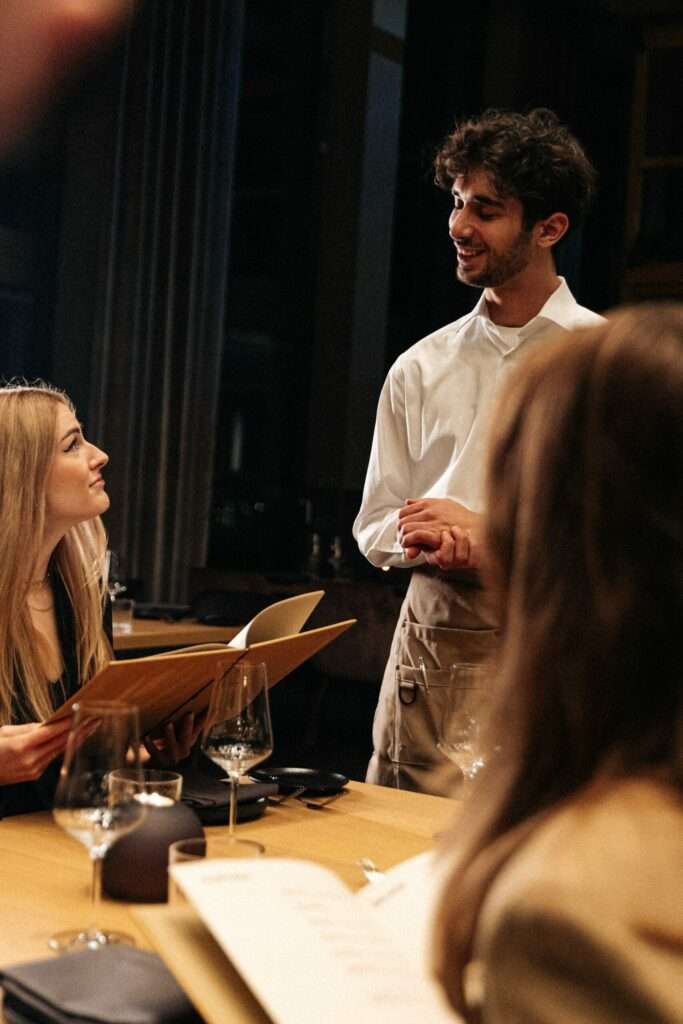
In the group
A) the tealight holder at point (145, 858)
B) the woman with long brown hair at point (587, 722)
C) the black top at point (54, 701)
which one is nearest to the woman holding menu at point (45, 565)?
the black top at point (54, 701)

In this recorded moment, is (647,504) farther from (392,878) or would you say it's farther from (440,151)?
(440,151)

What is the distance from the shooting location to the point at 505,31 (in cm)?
782

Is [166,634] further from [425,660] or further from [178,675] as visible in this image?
[178,675]

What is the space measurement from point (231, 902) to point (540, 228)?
7.00ft

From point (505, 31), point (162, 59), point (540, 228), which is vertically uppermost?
point (505, 31)

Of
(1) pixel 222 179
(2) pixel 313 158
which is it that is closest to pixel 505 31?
(2) pixel 313 158

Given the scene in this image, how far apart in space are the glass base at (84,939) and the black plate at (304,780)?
0.72 metres

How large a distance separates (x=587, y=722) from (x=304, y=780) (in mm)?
1386

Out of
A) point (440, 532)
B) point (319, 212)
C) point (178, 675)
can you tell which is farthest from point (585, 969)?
point (319, 212)

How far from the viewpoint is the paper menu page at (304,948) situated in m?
0.88

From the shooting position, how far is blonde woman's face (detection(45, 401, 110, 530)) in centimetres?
246

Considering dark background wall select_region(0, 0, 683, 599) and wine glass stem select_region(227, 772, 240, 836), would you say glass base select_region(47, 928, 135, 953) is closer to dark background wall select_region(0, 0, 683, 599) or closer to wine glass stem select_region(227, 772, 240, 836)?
wine glass stem select_region(227, 772, 240, 836)

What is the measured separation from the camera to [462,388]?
9.28 ft

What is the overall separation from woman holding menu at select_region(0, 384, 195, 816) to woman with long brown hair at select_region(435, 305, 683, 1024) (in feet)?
4.92
